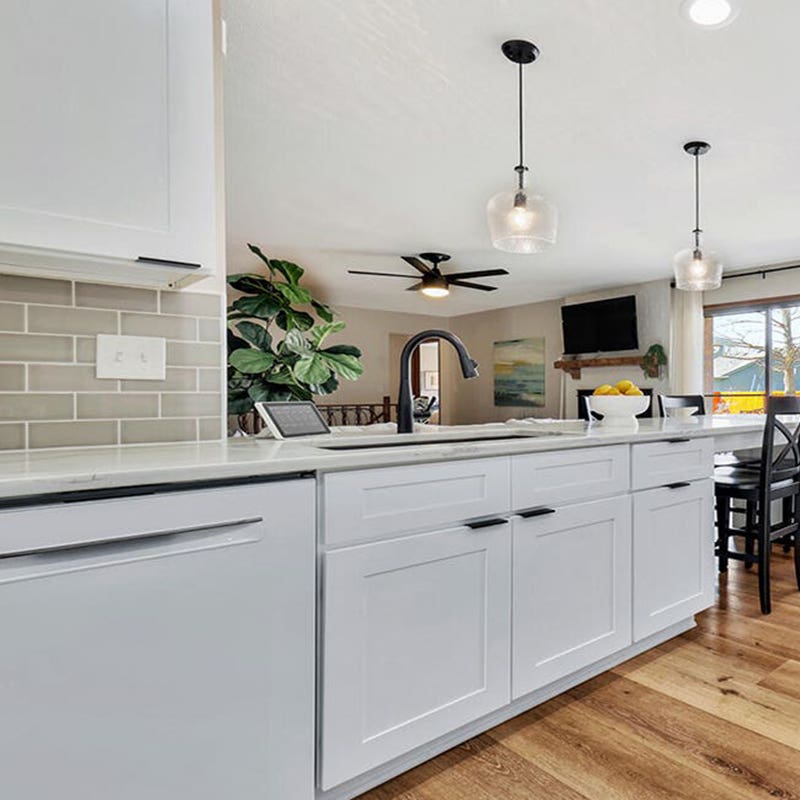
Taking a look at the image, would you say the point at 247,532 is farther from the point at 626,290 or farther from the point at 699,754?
the point at 626,290

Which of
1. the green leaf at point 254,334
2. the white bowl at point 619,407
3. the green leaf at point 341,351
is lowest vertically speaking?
the white bowl at point 619,407

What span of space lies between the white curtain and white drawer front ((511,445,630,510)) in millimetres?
5503

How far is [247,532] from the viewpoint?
44.2 inches

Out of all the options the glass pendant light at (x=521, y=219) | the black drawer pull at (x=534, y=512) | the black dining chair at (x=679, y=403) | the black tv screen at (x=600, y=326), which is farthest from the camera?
the black tv screen at (x=600, y=326)

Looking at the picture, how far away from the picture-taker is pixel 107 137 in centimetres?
122

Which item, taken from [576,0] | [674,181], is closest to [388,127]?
[576,0]

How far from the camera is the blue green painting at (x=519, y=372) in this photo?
8727mm

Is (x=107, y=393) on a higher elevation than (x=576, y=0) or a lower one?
lower

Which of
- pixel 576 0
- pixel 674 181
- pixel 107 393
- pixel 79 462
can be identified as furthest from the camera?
pixel 674 181

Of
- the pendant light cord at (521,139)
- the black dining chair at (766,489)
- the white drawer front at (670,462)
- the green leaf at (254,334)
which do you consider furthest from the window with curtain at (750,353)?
the green leaf at (254,334)

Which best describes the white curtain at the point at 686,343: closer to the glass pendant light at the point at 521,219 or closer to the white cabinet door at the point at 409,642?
the glass pendant light at the point at 521,219

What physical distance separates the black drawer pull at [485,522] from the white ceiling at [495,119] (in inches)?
73.8

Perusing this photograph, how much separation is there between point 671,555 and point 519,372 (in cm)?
698

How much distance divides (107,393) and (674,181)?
3.74m
